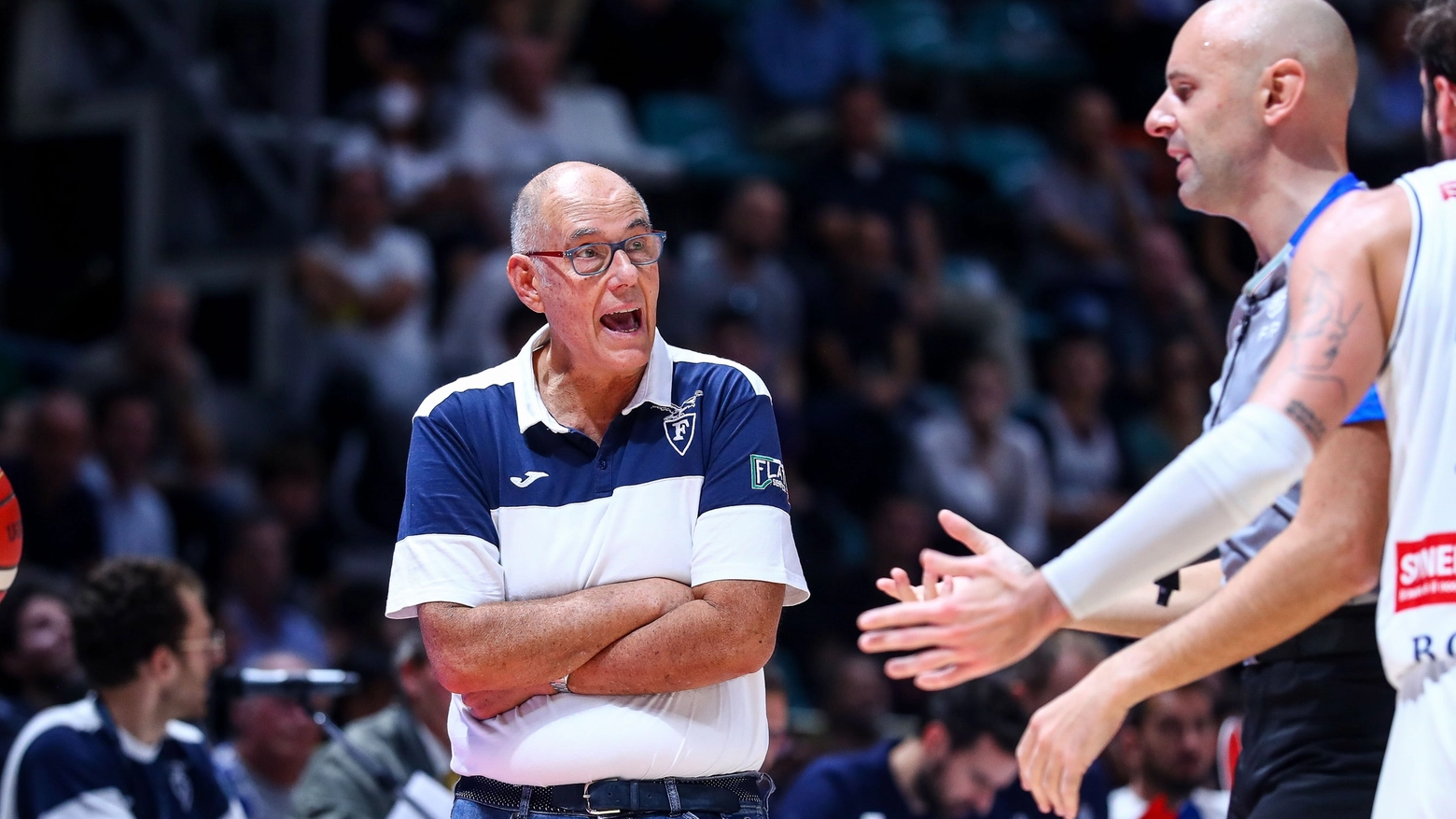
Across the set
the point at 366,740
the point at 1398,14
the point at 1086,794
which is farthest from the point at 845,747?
the point at 1398,14

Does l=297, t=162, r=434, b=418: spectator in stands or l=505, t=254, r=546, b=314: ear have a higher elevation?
l=297, t=162, r=434, b=418: spectator in stands

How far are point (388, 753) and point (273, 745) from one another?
138 centimetres

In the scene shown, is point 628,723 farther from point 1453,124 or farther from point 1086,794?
point 1086,794

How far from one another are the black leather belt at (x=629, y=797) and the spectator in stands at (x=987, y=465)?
6725 mm

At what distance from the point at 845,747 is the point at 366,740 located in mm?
2870

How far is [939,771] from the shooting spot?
610 cm

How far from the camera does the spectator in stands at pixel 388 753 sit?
5.63 meters

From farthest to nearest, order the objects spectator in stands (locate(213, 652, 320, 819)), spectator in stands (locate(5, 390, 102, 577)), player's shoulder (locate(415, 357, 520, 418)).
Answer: spectator in stands (locate(5, 390, 102, 577)) < spectator in stands (locate(213, 652, 320, 819)) < player's shoulder (locate(415, 357, 520, 418))

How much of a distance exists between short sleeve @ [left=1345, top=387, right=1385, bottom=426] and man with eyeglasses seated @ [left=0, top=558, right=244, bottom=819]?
375 cm

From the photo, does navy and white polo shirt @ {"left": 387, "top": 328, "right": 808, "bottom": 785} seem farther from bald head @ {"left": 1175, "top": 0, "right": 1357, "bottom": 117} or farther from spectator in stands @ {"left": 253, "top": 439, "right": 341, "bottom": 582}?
spectator in stands @ {"left": 253, "top": 439, "right": 341, "bottom": 582}

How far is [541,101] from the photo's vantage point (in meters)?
10.9

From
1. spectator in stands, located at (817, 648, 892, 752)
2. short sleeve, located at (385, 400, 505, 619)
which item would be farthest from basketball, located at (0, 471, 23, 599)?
spectator in stands, located at (817, 648, 892, 752)

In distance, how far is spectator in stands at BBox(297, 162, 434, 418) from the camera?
955cm

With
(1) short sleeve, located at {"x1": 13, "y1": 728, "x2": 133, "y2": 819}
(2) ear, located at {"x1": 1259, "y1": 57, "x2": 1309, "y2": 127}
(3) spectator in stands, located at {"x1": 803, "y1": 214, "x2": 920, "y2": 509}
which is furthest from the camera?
(3) spectator in stands, located at {"x1": 803, "y1": 214, "x2": 920, "y2": 509}
